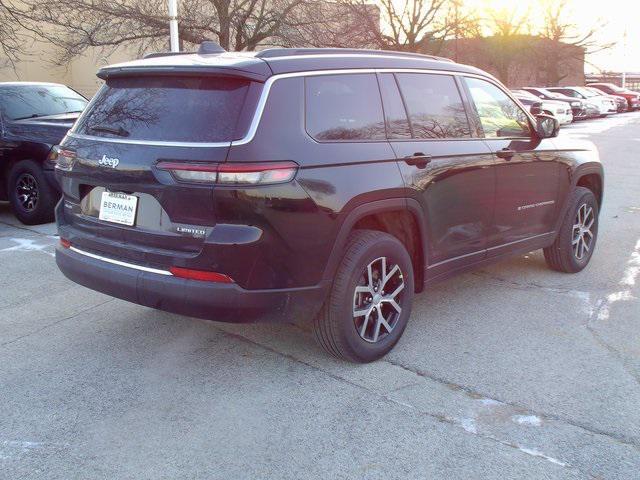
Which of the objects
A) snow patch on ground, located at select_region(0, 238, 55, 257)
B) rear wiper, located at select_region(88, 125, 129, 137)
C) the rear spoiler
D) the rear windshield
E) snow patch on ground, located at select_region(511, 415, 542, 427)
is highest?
the rear spoiler

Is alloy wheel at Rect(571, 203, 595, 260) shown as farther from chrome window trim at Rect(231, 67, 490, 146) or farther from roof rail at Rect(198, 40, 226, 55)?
roof rail at Rect(198, 40, 226, 55)

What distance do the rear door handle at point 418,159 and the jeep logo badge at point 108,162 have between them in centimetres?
169

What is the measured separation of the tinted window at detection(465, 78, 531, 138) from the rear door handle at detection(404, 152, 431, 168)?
895 millimetres

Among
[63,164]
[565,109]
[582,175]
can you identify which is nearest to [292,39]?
[565,109]

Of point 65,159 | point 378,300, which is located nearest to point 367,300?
point 378,300

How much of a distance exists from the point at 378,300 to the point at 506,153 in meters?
1.69

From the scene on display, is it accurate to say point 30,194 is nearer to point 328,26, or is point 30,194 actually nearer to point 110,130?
point 110,130

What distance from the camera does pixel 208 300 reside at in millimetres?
3389

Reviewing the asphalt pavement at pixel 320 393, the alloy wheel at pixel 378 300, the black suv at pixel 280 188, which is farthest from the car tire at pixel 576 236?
the alloy wheel at pixel 378 300

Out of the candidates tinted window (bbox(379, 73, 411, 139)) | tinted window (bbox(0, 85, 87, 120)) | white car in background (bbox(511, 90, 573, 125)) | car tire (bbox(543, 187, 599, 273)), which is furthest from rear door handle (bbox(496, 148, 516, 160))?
white car in background (bbox(511, 90, 573, 125))

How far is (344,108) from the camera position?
12.7ft

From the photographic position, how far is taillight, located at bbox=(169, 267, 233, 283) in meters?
3.38

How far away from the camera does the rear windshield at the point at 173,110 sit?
3.44 meters

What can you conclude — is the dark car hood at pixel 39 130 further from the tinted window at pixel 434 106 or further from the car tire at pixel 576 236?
the car tire at pixel 576 236
